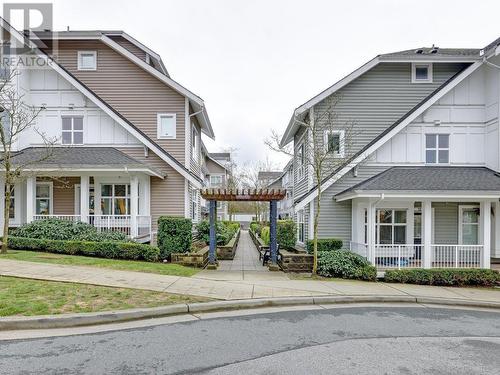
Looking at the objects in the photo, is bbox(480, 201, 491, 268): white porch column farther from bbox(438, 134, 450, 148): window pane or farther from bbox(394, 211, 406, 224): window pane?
bbox(438, 134, 450, 148): window pane

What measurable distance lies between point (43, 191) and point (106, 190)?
3073 millimetres

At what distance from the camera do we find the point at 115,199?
56.9 ft

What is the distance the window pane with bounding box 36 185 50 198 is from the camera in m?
17.5

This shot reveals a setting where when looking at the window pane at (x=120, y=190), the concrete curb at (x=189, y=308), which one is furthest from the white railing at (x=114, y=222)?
the concrete curb at (x=189, y=308)

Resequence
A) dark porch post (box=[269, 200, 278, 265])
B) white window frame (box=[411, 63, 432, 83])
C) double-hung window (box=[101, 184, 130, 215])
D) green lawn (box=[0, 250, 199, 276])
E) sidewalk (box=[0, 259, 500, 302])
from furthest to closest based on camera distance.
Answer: double-hung window (box=[101, 184, 130, 215]) → white window frame (box=[411, 63, 432, 83]) → dark porch post (box=[269, 200, 278, 265]) → green lawn (box=[0, 250, 199, 276]) → sidewalk (box=[0, 259, 500, 302])

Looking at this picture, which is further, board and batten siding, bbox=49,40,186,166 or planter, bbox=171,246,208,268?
board and batten siding, bbox=49,40,186,166

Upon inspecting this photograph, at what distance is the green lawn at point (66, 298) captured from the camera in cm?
674

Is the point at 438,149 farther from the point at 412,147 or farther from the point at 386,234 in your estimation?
the point at 386,234

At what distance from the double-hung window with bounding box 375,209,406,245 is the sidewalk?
397 cm

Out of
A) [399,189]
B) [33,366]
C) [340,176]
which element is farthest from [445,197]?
[33,366]

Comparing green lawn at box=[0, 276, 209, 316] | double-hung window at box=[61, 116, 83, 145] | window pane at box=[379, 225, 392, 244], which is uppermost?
double-hung window at box=[61, 116, 83, 145]

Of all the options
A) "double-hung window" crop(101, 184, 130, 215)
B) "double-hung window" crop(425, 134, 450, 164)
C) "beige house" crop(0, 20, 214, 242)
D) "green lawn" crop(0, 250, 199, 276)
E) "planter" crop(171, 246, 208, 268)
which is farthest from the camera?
"double-hung window" crop(101, 184, 130, 215)

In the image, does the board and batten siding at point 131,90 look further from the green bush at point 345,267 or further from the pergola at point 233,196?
the green bush at point 345,267

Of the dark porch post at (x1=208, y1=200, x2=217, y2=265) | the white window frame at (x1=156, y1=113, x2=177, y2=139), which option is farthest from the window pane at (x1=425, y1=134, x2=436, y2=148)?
the white window frame at (x1=156, y1=113, x2=177, y2=139)
